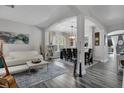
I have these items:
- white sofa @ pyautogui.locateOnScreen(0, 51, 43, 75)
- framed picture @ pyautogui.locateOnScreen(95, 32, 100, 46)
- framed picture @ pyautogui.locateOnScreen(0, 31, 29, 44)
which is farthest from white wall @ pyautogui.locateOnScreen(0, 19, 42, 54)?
framed picture @ pyautogui.locateOnScreen(95, 32, 100, 46)

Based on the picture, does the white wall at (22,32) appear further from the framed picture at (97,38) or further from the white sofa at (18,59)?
the framed picture at (97,38)

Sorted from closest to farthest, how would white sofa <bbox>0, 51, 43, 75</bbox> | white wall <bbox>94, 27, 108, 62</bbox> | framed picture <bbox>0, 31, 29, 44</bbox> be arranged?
white sofa <bbox>0, 51, 43, 75</bbox> < framed picture <bbox>0, 31, 29, 44</bbox> < white wall <bbox>94, 27, 108, 62</bbox>

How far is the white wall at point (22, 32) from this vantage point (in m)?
5.30

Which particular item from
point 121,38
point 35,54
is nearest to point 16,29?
point 35,54

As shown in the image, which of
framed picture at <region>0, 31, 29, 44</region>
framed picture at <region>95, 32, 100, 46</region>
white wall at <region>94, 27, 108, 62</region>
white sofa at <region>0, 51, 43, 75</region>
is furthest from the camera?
framed picture at <region>95, 32, 100, 46</region>

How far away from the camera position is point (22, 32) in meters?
5.96

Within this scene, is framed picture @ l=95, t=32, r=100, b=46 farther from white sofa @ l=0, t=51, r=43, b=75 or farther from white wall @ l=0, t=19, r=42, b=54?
white sofa @ l=0, t=51, r=43, b=75

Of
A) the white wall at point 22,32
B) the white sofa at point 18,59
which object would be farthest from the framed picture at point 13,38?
the white sofa at point 18,59

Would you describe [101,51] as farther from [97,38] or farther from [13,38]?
[13,38]

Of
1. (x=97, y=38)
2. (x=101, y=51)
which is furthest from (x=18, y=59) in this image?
(x=97, y=38)

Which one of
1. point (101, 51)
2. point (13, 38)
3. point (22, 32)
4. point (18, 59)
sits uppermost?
point (22, 32)

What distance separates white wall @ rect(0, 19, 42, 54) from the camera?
530cm

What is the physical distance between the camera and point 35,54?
5938 millimetres
